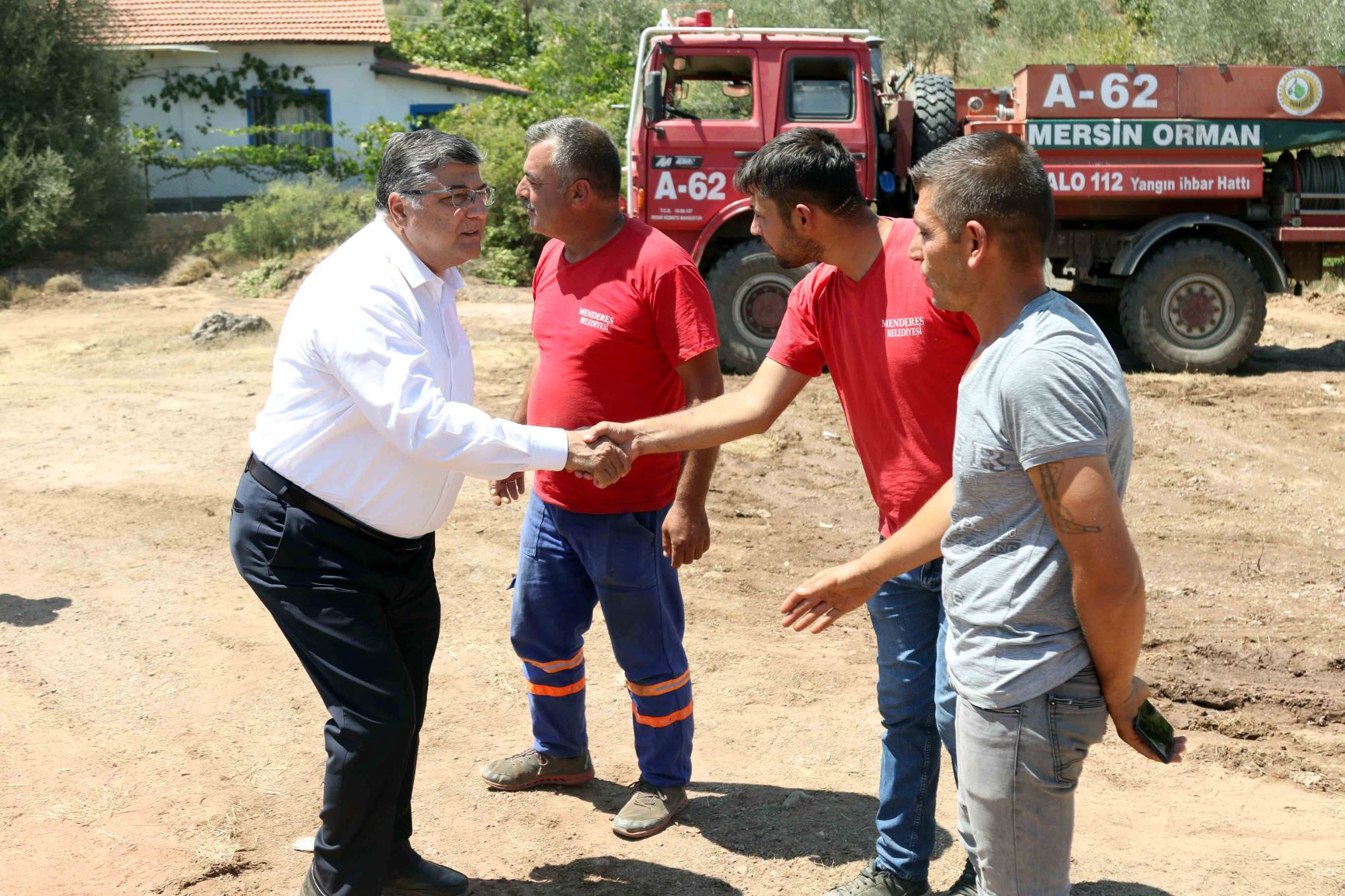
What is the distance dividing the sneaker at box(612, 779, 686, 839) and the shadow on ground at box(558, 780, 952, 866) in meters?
0.09

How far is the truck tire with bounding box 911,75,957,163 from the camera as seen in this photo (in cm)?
1037

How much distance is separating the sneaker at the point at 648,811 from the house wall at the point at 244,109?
69.6 feet

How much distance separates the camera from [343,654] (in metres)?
2.89

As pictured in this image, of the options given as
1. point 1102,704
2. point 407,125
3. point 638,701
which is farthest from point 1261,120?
point 407,125

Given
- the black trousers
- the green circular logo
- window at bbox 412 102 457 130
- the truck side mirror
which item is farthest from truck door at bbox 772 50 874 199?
window at bbox 412 102 457 130

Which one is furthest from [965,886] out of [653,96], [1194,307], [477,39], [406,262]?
[477,39]

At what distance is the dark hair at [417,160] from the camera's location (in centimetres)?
298

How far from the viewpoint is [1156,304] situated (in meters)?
Answer: 10.4

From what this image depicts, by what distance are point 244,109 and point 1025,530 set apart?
24822 millimetres

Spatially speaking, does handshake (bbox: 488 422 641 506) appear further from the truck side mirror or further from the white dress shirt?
the truck side mirror

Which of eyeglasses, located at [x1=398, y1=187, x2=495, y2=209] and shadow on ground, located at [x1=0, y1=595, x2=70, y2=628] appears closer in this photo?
eyeglasses, located at [x1=398, y1=187, x2=495, y2=209]

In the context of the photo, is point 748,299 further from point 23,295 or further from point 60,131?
point 60,131

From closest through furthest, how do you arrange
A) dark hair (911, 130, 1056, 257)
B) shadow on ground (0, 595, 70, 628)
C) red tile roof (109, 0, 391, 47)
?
1. dark hair (911, 130, 1056, 257)
2. shadow on ground (0, 595, 70, 628)
3. red tile roof (109, 0, 391, 47)

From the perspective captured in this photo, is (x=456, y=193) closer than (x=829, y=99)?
Yes
